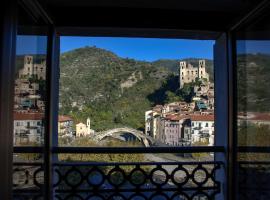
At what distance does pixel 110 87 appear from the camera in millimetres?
3096

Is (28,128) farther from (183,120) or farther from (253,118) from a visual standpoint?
(183,120)

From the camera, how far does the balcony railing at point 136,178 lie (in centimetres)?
279

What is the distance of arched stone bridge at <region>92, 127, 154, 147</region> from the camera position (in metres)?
2.92

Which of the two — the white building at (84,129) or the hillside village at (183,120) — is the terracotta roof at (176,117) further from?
the white building at (84,129)

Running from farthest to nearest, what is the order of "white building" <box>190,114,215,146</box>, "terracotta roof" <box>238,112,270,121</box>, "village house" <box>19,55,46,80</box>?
"white building" <box>190,114,215,146</box>, "terracotta roof" <box>238,112,270,121</box>, "village house" <box>19,55,46,80</box>

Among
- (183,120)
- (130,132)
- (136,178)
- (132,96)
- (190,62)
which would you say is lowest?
(136,178)

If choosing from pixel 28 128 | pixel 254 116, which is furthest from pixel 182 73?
pixel 28 128

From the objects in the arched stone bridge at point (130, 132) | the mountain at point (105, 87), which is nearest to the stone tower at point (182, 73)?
the mountain at point (105, 87)

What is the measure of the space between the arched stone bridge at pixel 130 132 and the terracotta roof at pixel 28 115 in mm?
874

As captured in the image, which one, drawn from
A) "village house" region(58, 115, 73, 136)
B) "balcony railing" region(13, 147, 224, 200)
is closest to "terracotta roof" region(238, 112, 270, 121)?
"balcony railing" region(13, 147, 224, 200)

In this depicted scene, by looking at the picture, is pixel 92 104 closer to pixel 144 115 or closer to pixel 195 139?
pixel 144 115

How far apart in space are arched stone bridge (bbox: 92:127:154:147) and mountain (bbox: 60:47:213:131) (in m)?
0.05

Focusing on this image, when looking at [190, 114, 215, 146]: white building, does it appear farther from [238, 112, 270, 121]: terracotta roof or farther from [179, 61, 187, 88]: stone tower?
[238, 112, 270, 121]: terracotta roof

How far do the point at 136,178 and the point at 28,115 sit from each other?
55.0 inches
